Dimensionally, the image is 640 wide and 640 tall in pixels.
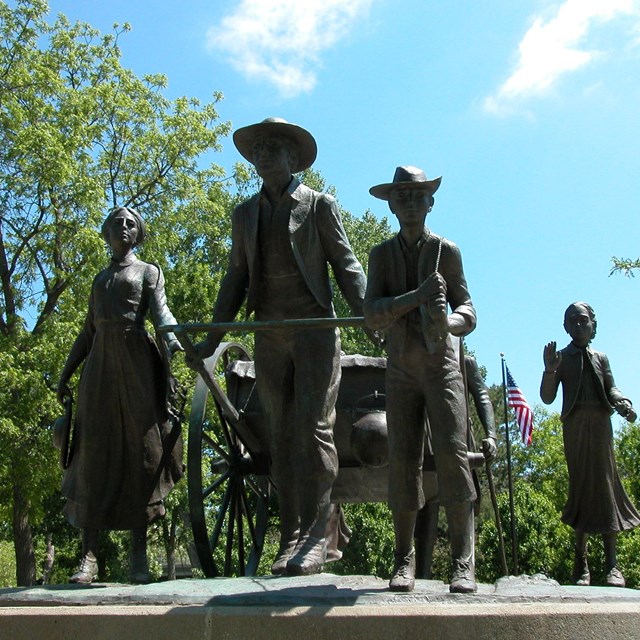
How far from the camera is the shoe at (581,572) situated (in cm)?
818

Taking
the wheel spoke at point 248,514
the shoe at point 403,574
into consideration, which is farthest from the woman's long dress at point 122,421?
the shoe at point 403,574

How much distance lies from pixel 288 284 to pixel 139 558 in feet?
6.60

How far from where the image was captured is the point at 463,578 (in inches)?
185

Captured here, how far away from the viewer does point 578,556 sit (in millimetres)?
8547

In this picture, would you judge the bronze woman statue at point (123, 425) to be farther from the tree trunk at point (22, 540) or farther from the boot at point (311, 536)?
the tree trunk at point (22, 540)

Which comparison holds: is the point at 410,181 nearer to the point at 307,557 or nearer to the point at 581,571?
the point at 307,557

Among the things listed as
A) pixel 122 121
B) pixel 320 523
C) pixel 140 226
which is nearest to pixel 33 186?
pixel 122 121

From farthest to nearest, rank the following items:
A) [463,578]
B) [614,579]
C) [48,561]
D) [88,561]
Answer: [48,561]
[614,579]
[88,561]
[463,578]

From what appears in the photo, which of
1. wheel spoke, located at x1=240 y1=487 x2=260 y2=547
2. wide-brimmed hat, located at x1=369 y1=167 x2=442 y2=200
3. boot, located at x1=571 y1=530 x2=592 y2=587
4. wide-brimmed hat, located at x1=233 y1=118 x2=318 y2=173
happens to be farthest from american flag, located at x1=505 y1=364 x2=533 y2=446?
wide-brimmed hat, located at x1=369 y1=167 x2=442 y2=200

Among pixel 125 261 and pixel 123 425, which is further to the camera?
pixel 125 261

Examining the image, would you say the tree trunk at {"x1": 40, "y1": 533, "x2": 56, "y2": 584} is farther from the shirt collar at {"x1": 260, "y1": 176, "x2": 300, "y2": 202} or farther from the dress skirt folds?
the shirt collar at {"x1": 260, "y1": 176, "x2": 300, "y2": 202}

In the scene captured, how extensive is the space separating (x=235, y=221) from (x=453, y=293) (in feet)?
6.20

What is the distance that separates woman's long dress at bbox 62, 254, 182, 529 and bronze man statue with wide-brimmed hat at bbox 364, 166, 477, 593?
1721 millimetres

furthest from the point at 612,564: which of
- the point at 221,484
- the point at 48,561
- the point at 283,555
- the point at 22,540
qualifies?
the point at 48,561
